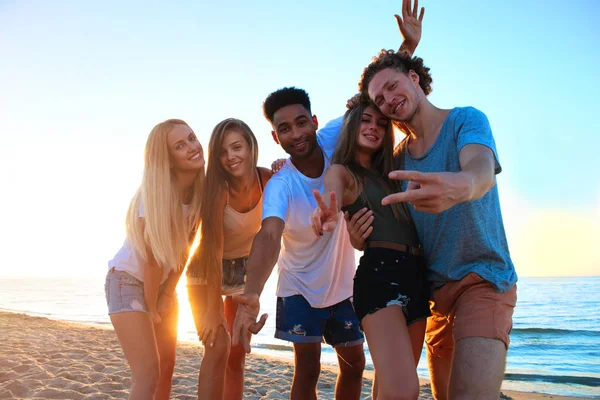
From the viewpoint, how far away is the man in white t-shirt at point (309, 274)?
149 inches

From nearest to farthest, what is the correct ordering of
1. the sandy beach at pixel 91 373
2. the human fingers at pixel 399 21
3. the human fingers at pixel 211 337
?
1. the human fingers at pixel 211 337
2. the human fingers at pixel 399 21
3. the sandy beach at pixel 91 373

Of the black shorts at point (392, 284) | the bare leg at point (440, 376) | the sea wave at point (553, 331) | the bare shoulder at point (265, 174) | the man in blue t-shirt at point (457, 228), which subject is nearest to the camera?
the man in blue t-shirt at point (457, 228)

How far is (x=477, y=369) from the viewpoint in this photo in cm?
250

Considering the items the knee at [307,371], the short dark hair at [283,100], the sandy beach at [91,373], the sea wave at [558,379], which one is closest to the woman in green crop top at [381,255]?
the short dark hair at [283,100]

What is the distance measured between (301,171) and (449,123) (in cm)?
137

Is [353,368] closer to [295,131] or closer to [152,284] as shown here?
[152,284]

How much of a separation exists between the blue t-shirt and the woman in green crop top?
14 centimetres

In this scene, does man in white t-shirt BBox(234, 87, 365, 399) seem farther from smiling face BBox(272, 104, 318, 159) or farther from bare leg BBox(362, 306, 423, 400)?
bare leg BBox(362, 306, 423, 400)

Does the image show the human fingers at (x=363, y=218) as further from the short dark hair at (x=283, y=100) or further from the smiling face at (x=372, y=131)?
the short dark hair at (x=283, y=100)

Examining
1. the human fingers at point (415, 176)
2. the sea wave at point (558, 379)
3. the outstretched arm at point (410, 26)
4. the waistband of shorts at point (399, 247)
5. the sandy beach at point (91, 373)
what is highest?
the outstretched arm at point (410, 26)

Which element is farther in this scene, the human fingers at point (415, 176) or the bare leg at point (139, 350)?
the bare leg at point (139, 350)

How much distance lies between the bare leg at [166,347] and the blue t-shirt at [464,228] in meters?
2.40

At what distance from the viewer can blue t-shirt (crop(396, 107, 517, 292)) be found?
2.69 m

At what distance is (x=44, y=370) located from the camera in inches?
282
